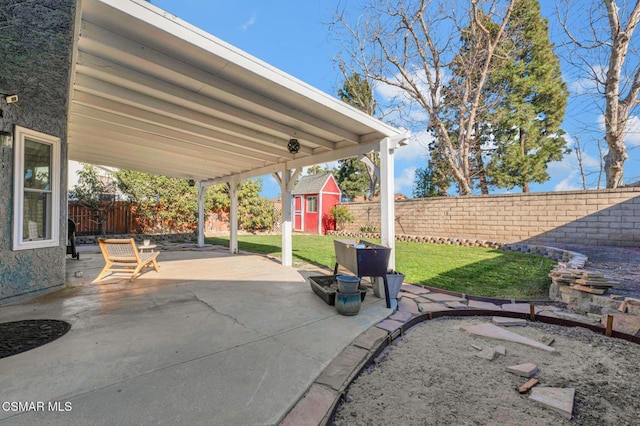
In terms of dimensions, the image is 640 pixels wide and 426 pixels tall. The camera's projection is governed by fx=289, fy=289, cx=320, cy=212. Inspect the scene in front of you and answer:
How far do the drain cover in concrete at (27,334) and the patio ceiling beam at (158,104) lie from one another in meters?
2.75

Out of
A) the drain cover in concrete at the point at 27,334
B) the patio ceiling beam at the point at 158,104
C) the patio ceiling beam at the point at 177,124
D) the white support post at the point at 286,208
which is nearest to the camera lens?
the drain cover in concrete at the point at 27,334

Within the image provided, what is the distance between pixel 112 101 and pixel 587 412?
596 centimetres

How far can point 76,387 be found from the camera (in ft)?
6.31

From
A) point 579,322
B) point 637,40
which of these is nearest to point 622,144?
point 637,40

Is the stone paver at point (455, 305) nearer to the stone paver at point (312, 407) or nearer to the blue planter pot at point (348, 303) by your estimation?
the blue planter pot at point (348, 303)

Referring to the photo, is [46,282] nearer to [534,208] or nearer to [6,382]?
[6,382]

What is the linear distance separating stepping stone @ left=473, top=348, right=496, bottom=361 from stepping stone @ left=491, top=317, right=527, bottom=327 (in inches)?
34.6

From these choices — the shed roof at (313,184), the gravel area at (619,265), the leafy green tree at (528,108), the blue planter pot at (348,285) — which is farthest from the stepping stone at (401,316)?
the leafy green tree at (528,108)

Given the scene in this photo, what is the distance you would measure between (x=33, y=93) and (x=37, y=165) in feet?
3.45

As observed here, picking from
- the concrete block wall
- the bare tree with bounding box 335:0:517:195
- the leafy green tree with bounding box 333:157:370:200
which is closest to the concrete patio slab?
the concrete block wall

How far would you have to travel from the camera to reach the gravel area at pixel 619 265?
3873 mm

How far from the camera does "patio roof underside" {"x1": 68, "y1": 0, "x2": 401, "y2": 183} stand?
264 cm

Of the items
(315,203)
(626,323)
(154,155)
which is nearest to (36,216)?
(154,155)

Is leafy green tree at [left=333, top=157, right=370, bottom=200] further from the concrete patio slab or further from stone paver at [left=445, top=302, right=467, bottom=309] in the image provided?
stone paver at [left=445, top=302, right=467, bottom=309]
